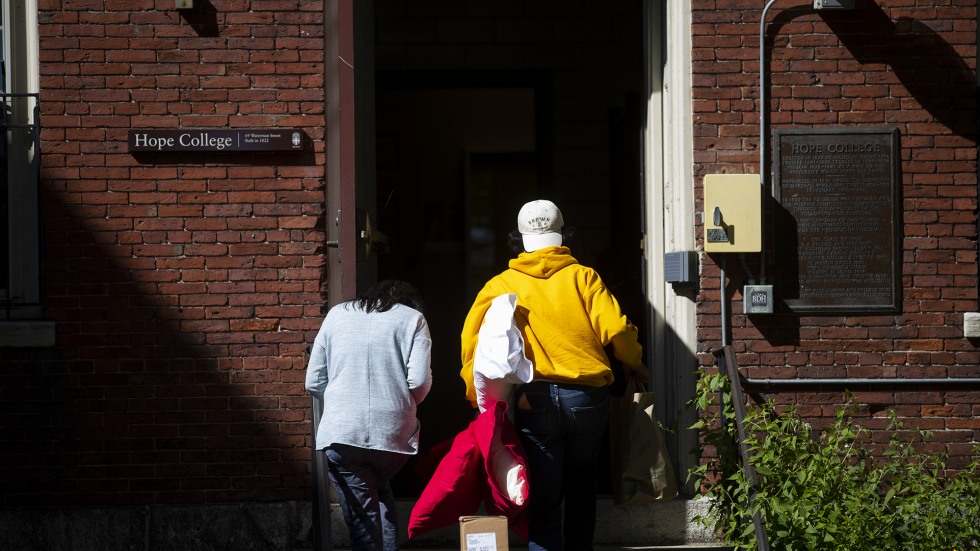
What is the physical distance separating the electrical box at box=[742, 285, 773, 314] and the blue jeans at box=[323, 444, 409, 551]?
2.28 meters

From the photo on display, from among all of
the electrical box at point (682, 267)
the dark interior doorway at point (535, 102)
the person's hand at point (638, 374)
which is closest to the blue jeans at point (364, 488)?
the person's hand at point (638, 374)

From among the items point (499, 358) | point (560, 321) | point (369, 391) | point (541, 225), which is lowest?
point (369, 391)

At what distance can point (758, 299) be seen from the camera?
238 inches

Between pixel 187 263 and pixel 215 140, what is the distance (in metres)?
0.73

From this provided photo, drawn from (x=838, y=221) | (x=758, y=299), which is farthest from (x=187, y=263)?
(x=838, y=221)

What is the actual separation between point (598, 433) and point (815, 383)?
1811 mm

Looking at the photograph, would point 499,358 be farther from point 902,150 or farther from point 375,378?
point 902,150

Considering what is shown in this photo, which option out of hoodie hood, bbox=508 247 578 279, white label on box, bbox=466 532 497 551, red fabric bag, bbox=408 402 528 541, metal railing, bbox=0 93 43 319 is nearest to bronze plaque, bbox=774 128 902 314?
hoodie hood, bbox=508 247 578 279

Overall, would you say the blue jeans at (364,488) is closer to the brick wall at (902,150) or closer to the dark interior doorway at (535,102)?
the brick wall at (902,150)

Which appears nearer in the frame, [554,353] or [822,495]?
[554,353]

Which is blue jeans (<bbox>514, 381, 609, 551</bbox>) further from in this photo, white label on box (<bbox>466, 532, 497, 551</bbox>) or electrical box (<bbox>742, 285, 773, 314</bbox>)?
electrical box (<bbox>742, 285, 773, 314</bbox>)

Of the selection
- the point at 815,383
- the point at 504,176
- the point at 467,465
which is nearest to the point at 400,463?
the point at 467,465

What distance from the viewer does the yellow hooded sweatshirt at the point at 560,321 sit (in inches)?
190

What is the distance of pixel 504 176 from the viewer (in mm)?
12812
